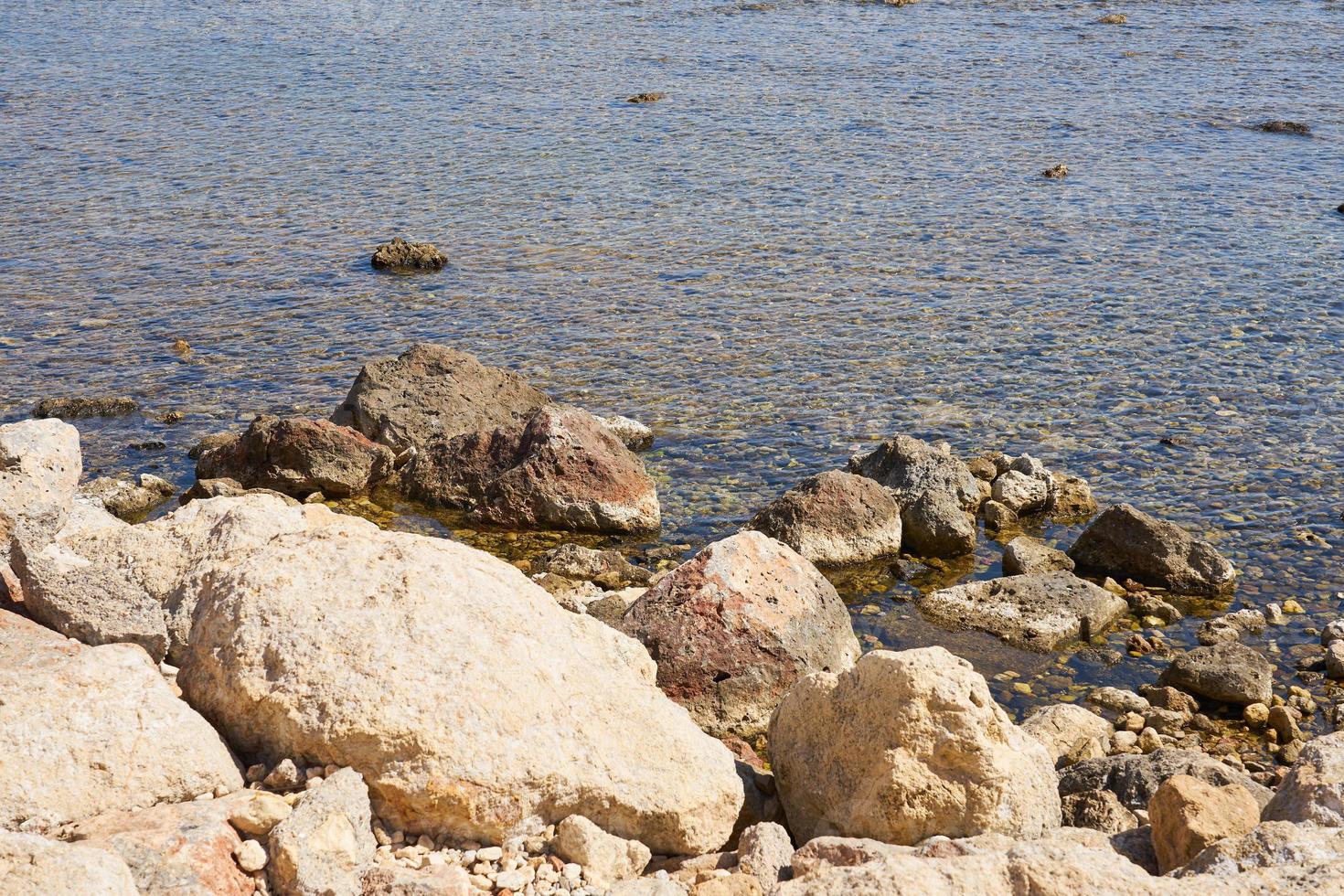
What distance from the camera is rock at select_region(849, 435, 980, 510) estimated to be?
13.7 metres

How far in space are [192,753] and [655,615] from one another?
14.1ft

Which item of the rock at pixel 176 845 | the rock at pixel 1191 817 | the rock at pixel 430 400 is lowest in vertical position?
the rock at pixel 430 400

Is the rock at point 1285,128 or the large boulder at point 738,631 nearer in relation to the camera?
the large boulder at point 738,631

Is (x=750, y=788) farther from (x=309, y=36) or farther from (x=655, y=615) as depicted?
(x=309, y=36)

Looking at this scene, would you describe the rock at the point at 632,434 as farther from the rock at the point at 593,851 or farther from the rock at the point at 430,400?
the rock at the point at 593,851

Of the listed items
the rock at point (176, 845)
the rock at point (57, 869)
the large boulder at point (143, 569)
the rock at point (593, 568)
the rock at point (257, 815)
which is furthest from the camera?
the rock at point (593, 568)

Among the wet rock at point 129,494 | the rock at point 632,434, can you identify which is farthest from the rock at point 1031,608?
the wet rock at point 129,494

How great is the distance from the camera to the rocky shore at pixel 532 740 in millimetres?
6418

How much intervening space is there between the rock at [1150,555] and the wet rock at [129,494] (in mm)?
9852

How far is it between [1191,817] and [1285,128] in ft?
90.1

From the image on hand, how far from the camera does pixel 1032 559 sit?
12.9 meters

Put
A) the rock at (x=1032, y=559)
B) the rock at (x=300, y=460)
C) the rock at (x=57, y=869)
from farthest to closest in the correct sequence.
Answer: the rock at (x=300, y=460) → the rock at (x=1032, y=559) → the rock at (x=57, y=869)

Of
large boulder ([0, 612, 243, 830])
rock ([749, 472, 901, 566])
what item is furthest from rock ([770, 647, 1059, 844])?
rock ([749, 472, 901, 566])

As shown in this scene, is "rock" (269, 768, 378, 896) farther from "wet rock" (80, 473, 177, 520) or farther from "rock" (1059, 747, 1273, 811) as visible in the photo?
"wet rock" (80, 473, 177, 520)
